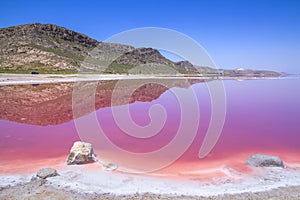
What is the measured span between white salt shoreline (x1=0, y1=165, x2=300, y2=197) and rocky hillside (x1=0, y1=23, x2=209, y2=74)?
53.6m

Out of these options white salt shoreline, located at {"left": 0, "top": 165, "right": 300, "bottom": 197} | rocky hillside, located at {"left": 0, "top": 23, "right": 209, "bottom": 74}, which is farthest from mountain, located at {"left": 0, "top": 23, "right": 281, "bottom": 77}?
white salt shoreline, located at {"left": 0, "top": 165, "right": 300, "bottom": 197}

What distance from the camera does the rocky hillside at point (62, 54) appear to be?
7900 cm

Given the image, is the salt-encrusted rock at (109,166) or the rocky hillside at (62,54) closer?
the salt-encrusted rock at (109,166)

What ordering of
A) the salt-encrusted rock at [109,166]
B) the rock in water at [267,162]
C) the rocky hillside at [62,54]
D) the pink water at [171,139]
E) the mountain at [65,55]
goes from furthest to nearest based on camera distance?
the rocky hillside at [62,54] → the mountain at [65,55] → the pink water at [171,139] → the rock in water at [267,162] → the salt-encrusted rock at [109,166]

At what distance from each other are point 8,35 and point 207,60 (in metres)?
117

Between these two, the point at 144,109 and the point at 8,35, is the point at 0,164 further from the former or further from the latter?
the point at 8,35

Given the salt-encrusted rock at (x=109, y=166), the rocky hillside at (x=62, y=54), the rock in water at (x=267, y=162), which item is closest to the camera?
the salt-encrusted rock at (x=109, y=166)

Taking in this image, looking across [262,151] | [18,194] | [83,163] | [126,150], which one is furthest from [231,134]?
[18,194]

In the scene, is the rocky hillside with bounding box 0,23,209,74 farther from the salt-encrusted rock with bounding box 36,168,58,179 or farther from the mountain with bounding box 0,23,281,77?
the salt-encrusted rock with bounding box 36,168,58,179

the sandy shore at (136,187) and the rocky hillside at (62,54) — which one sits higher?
the rocky hillside at (62,54)

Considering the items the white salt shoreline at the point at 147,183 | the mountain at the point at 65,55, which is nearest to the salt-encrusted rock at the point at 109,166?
the white salt shoreline at the point at 147,183

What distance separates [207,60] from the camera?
9.95m

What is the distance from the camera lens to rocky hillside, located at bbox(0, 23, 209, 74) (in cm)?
7900

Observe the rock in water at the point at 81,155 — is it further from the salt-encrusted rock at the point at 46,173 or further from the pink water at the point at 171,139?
Result: the salt-encrusted rock at the point at 46,173
